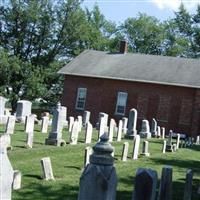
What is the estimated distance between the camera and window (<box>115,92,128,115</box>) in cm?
4322

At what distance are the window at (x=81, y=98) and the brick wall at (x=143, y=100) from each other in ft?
0.93

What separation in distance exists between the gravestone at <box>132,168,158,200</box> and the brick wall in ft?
115

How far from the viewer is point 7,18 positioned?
54.4 metres

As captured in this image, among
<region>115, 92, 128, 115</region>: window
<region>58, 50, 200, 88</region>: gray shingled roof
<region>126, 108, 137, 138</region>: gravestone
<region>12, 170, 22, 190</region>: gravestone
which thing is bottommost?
<region>12, 170, 22, 190</region>: gravestone

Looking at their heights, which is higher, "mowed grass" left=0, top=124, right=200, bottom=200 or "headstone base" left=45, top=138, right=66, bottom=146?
"headstone base" left=45, top=138, right=66, bottom=146

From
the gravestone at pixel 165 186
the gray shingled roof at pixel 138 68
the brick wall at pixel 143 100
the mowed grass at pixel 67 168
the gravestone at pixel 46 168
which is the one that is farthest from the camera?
the gray shingled roof at pixel 138 68

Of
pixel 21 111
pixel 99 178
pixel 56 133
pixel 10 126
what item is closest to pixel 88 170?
pixel 99 178

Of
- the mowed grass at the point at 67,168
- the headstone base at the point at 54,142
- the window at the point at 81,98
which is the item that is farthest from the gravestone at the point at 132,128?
the window at the point at 81,98

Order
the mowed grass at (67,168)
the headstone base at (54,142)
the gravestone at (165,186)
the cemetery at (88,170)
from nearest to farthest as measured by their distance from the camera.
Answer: the cemetery at (88,170) → the gravestone at (165,186) → the mowed grass at (67,168) → the headstone base at (54,142)

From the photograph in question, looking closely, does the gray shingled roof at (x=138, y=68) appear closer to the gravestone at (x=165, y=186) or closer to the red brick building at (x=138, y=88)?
the red brick building at (x=138, y=88)

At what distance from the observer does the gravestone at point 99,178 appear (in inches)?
233

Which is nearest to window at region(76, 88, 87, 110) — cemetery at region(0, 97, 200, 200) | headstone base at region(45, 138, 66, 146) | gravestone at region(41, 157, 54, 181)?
cemetery at region(0, 97, 200, 200)

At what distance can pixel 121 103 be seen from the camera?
43.3 m

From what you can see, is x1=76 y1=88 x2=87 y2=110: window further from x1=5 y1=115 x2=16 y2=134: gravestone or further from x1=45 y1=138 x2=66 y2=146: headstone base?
x1=45 y1=138 x2=66 y2=146: headstone base
